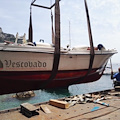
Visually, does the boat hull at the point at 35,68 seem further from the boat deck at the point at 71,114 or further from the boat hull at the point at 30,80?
the boat deck at the point at 71,114

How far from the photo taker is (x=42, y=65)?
7.54 m

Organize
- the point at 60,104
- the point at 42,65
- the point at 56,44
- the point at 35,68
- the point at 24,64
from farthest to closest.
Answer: the point at 42,65 → the point at 35,68 → the point at 56,44 → the point at 24,64 → the point at 60,104

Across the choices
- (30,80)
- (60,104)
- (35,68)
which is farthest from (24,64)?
(60,104)

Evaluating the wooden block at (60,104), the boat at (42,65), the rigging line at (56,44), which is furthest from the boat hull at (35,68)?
the wooden block at (60,104)

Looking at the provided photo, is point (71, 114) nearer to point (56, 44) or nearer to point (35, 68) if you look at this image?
point (35, 68)

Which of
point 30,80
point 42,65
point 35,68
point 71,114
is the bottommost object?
point 71,114

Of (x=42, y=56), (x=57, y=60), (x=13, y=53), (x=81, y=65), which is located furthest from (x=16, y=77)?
(x=81, y=65)

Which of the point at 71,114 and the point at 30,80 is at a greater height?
the point at 30,80

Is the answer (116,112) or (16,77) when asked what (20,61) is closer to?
(16,77)

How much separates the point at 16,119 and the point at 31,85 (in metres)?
4.10

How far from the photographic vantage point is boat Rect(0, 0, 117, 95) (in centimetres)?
675

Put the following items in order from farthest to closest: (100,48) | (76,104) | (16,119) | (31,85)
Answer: (100,48), (31,85), (76,104), (16,119)

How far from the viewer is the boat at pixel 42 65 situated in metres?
6.75

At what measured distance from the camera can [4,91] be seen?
7.18m
